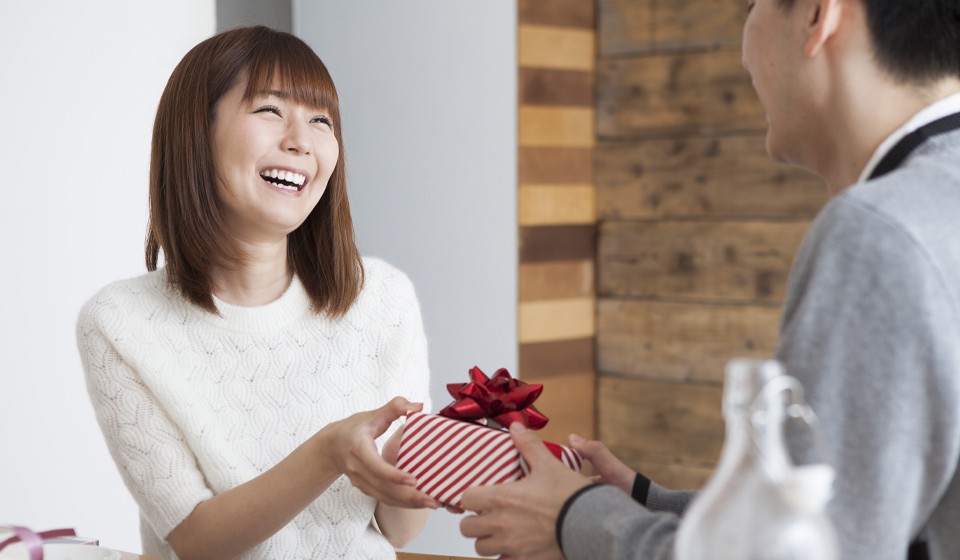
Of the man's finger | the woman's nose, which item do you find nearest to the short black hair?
the man's finger

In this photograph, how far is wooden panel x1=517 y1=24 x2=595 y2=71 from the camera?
2.51m

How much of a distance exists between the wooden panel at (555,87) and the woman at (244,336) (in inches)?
47.0

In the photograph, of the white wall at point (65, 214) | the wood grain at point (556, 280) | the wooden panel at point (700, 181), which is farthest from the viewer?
the wood grain at point (556, 280)

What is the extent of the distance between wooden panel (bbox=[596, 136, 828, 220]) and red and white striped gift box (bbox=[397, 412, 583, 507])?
1.72 m

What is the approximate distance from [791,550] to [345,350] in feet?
3.50

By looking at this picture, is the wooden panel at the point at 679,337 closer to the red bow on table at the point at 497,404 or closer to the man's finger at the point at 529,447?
the red bow on table at the point at 497,404

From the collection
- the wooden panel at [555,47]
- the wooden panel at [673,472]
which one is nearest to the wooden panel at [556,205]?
the wooden panel at [555,47]

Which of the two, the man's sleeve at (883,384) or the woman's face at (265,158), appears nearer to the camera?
the man's sleeve at (883,384)

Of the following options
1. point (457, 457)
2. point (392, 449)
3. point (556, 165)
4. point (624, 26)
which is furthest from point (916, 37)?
point (624, 26)

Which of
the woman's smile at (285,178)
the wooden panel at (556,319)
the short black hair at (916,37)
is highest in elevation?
the short black hair at (916,37)

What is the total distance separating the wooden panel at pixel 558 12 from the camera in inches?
98.8

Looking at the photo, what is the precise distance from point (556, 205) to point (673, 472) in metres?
0.95

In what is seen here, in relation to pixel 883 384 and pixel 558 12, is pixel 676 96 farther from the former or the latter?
pixel 883 384

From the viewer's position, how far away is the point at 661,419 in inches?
106
